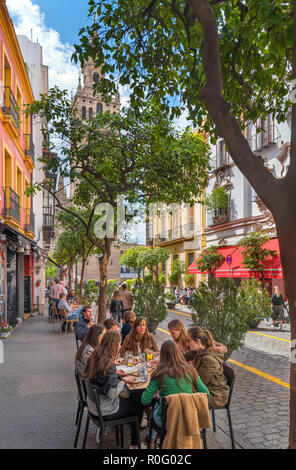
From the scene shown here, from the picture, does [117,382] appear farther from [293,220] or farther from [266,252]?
[266,252]

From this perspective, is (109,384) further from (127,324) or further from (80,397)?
(127,324)

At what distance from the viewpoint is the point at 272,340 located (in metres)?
11.9

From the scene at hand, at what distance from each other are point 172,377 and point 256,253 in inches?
609

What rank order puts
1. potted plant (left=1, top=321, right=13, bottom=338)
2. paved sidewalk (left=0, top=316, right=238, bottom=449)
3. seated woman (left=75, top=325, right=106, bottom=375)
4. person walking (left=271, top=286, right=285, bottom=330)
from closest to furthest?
paved sidewalk (left=0, top=316, right=238, bottom=449) < seated woman (left=75, top=325, right=106, bottom=375) < potted plant (left=1, top=321, right=13, bottom=338) < person walking (left=271, top=286, right=285, bottom=330)

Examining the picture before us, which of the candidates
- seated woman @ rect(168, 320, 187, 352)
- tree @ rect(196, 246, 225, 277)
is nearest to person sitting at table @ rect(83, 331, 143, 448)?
seated woman @ rect(168, 320, 187, 352)

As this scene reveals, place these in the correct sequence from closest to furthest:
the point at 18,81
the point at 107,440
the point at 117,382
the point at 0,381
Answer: the point at 117,382
the point at 107,440
the point at 0,381
the point at 18,81

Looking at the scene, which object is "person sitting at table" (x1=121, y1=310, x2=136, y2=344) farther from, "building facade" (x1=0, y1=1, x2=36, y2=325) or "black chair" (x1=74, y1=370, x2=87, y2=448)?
"building facade" (x1=0, y1=1, x2=36, y2=325)

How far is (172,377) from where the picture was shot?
3.75 m

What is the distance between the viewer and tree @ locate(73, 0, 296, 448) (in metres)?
3.36

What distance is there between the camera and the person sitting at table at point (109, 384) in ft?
14.0

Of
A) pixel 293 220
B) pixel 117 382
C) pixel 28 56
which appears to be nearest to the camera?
pixel 293 220

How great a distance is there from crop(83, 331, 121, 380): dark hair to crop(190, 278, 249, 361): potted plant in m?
3.95
